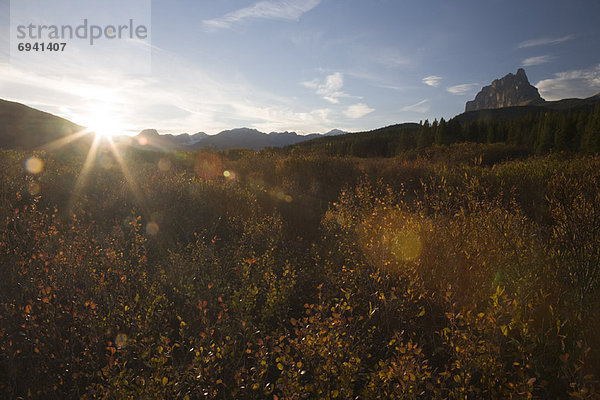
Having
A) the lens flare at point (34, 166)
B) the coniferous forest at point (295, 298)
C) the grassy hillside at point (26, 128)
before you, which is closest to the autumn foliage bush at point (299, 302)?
the coniferous forest at point (295, 298)

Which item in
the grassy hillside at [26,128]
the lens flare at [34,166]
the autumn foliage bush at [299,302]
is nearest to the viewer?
the autumn foliage bush at [299,302]

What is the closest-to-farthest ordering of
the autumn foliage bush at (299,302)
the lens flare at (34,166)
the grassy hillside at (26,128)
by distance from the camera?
the autumn foliage bush at (299,302), the lens flare at (34,166), the grassy hillside at (26,128)

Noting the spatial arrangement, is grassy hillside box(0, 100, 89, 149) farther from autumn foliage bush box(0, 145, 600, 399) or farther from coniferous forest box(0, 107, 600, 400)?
autumn foliage bush box(0, 145, 600, 399)

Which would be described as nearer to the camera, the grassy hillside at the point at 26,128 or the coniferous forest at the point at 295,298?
the coniferous forest at the point at 295,298

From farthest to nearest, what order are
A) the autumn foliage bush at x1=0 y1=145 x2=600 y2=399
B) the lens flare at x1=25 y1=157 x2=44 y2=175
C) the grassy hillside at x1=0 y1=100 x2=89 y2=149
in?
1. the grassy hillside at x1=0 y1=100 x2=89 y2=149
2. the lens flare at x1=25 y1=157 x2=44 y2=175
3. the autumn foliage bush at x1=0 y1=145 x2=600 y2=399

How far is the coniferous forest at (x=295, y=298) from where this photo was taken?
2.11 m

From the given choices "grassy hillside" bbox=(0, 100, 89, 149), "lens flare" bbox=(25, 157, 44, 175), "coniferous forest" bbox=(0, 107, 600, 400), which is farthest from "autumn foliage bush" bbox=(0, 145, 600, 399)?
"grassy hillside" bbox=(0, 100, 89, 149)

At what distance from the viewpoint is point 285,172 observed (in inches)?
418

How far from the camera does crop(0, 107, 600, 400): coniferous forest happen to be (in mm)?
2109

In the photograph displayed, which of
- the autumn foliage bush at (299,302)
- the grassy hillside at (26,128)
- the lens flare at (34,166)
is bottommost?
the autumn foliage bush at (299,302)

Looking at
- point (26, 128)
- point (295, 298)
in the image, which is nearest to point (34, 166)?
point (295, 298)

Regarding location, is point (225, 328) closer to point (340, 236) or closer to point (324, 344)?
point (324, 344)

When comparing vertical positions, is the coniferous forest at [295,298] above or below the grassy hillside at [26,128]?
below

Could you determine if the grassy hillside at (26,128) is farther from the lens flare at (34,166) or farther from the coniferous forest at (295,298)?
the coniferous forest at (295,298)
